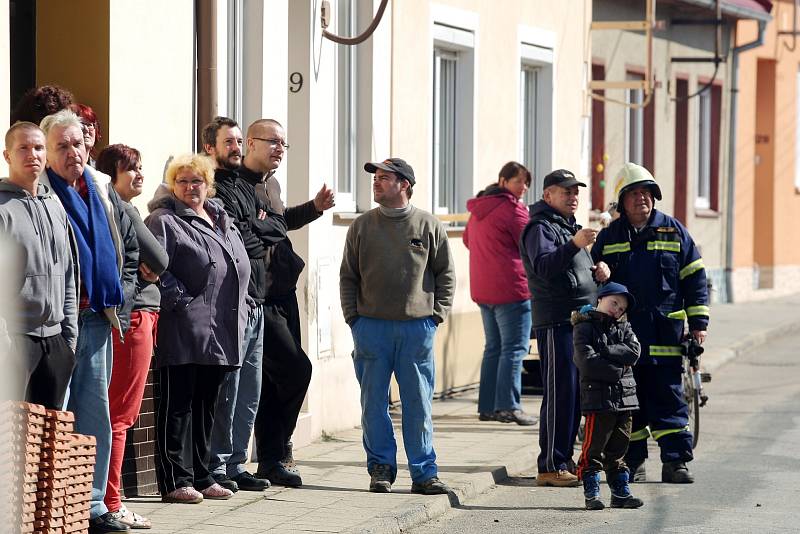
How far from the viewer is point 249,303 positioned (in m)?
9.17

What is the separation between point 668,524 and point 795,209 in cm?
2364

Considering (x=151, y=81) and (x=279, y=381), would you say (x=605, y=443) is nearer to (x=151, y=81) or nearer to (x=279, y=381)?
(x=279, y=381)

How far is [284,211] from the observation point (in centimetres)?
979

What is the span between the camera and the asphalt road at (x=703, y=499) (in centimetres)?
869

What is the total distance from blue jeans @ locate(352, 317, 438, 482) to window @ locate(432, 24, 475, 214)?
5.58 metres

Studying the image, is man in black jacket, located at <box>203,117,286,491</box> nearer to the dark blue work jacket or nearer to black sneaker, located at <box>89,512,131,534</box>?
black sneaker, located at <box>89,512,131,534</box>

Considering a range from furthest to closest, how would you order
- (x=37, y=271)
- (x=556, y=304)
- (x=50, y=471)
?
(x=556, y=304)
(x=37, y=271)
(x=50, y=471)

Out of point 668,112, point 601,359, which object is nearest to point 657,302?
point 601,359

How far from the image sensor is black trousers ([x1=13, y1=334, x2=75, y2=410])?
271 inches

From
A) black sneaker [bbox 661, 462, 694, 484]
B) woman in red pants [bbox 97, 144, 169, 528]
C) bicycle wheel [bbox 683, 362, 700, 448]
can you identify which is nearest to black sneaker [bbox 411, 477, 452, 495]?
black sneaker [bbox 661, 462, 694, 484]

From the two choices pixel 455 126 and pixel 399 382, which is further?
pixel 455 126

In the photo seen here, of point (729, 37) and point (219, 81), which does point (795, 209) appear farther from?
point (219, 81)

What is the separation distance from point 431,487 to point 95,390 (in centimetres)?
245

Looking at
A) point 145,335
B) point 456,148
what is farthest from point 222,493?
point 456,148
